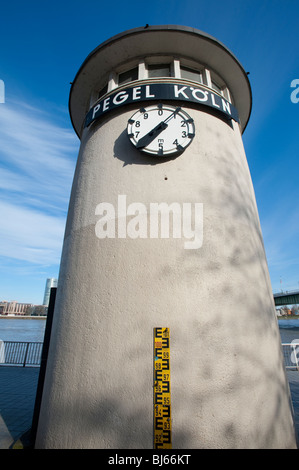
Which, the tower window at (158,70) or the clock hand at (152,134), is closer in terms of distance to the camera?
the clock hand at (152,134)

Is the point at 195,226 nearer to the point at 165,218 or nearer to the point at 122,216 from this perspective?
the point at 165,218

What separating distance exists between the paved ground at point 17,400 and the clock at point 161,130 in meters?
6.34

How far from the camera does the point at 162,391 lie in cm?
306

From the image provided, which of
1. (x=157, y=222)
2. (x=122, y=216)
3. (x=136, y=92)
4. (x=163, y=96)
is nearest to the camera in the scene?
(x=157, y=222)

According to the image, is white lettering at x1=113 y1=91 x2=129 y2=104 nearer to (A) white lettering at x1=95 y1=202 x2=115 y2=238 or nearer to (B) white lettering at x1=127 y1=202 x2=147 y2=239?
(A) white lettering at x1=95 y1=202 x2=115 y2=238

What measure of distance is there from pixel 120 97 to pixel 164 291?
437 cm

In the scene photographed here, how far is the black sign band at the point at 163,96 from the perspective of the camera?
4957 mm

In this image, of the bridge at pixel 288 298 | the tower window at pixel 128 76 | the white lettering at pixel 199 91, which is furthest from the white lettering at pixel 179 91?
the bridge at pixel 288 298

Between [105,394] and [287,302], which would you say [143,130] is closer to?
[105,394]

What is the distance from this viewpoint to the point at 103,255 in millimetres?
4004

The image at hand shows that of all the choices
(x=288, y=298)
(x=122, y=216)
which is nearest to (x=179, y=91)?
(x=122, y=216)

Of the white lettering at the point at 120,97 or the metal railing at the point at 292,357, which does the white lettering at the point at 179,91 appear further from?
the metal railing at the point at 292,357

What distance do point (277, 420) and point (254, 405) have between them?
1.87ft

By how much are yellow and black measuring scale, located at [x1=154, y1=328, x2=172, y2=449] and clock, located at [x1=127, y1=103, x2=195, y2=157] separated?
3.22 meters
